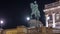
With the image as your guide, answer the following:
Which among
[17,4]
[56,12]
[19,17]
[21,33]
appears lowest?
[21,33]

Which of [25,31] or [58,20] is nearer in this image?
[25,31]

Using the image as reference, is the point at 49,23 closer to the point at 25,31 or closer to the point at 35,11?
the point at 35,11

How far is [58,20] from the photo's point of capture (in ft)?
82.2

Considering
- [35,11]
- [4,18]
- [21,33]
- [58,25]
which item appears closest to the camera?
[21,33]

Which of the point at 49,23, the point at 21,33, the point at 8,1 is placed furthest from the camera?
the point at 8,1

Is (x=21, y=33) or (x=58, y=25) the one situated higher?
(x=58, y=25)

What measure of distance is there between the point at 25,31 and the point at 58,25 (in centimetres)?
1796

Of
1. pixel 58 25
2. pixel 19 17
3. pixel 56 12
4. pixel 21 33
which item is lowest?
pixel 21 33

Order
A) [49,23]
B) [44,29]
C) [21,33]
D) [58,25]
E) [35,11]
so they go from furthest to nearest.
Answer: [35,11] → [49,23] → [58,25] → [44,29] → [21,33]

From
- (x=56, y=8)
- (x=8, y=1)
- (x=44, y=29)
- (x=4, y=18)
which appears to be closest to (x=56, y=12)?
(x=56, y=8)

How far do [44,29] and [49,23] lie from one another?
18747 mm

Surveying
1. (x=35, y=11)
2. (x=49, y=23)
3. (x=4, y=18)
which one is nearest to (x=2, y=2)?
(x=4, y=18)

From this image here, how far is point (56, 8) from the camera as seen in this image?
24.8 metres

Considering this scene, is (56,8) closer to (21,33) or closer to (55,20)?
(55,20)
